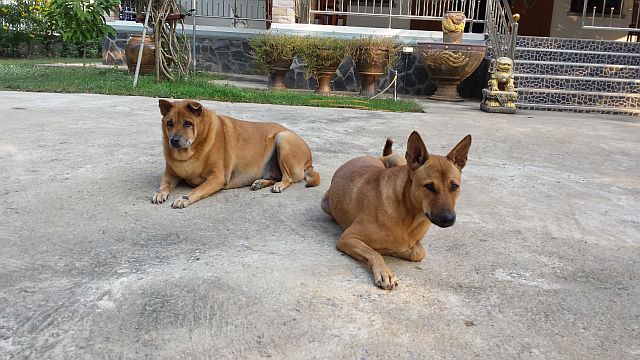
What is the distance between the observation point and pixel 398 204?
320cm

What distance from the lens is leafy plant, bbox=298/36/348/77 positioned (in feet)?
37.8

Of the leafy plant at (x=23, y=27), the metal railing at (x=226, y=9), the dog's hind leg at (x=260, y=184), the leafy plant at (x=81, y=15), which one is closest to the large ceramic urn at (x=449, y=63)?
the metal railing at (x=226, y=9)

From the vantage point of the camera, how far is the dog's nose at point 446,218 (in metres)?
2.81

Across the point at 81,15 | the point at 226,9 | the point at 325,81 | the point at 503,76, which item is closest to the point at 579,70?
the point at 503,76

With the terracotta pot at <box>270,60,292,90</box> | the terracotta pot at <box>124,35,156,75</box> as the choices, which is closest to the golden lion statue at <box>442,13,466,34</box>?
the terracotta pot at <box>270,60,292,90</box>

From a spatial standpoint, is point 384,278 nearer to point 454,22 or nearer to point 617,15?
point 454,22

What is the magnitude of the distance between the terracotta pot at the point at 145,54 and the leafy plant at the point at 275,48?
2.48 meters

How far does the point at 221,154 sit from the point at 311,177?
84 cm

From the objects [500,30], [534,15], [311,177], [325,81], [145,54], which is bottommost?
[311,177]

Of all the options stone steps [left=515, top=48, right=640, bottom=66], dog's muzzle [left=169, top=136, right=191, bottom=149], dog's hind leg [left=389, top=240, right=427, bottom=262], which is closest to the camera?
dog's hind leg [left=389, top=240, right=427, bottom=262]

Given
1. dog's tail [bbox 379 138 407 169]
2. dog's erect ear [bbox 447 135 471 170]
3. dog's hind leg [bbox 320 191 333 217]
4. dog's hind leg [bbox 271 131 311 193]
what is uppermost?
dog's erect ear [bbox 447 135 471 170]

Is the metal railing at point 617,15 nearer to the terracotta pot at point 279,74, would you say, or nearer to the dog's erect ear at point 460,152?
the terracotta pot at point 279,74

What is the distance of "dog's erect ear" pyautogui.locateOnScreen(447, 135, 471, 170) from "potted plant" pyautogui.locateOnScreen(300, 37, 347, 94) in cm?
873

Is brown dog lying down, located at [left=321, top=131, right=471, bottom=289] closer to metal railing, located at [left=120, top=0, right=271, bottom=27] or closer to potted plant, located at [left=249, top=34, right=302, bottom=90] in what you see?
potted plant, located at [left=249, top=34, right=302, bottom=90]
